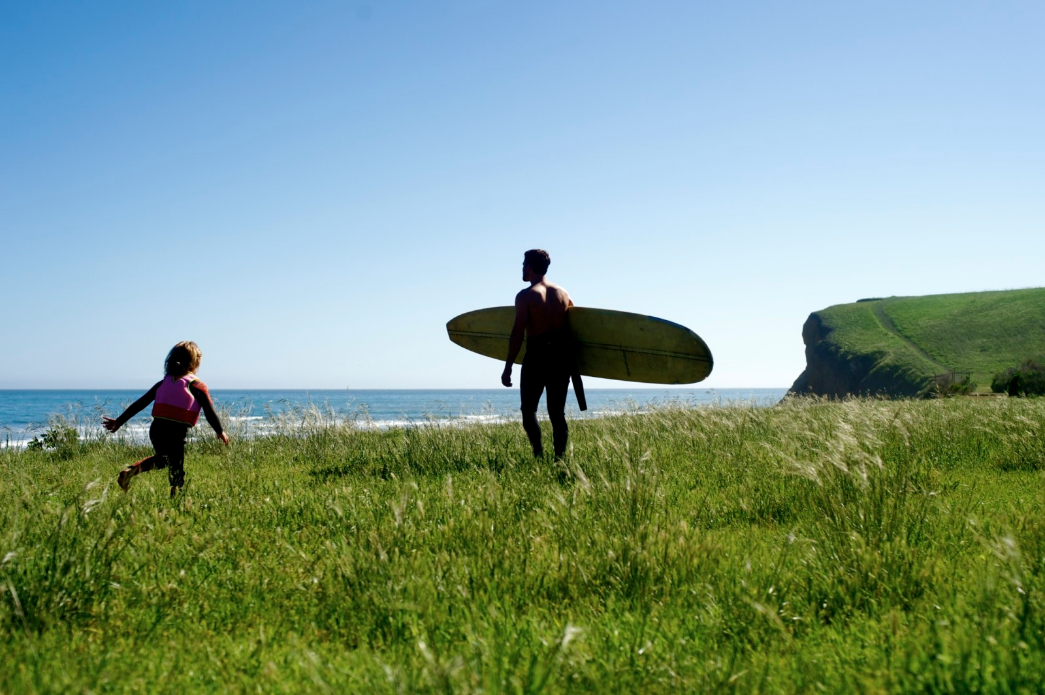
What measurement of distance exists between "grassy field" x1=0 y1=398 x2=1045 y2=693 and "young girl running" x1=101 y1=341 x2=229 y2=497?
48.9 inches

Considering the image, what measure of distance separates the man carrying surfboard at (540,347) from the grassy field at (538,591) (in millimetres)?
2114

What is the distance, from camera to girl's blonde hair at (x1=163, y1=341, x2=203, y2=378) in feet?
19.9

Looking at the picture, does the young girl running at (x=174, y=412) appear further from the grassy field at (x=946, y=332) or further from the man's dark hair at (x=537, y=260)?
the grassy field at (x=946, y=332)

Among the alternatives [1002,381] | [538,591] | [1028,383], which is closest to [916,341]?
[1002,381]

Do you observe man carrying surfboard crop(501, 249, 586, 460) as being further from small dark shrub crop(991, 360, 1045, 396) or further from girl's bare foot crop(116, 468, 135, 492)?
small dark shrub crop(991, 360, 1045, 396)

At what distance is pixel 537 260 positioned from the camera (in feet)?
23.5

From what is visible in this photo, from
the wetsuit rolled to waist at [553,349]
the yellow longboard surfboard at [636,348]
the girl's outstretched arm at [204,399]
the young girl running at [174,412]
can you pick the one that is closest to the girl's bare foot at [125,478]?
the young girl running at [174,412]

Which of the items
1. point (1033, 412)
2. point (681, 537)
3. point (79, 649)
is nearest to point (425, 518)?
point (681, 537)

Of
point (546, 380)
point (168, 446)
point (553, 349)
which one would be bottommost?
point (168, 446)

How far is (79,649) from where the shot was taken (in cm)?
235

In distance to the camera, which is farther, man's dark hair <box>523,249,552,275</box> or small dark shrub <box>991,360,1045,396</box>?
small dark shrub <box>991,360,1045,396</box>

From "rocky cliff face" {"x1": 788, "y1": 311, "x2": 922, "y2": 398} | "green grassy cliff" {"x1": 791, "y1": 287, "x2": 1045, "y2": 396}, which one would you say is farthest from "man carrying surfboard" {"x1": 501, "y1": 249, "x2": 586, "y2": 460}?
"rocky cliff face" {"x1": 788, "y1": 311, "x2": 922, "y2": 398}

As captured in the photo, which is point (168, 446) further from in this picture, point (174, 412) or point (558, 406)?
point (558, 406)

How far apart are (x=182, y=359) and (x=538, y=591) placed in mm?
4703
